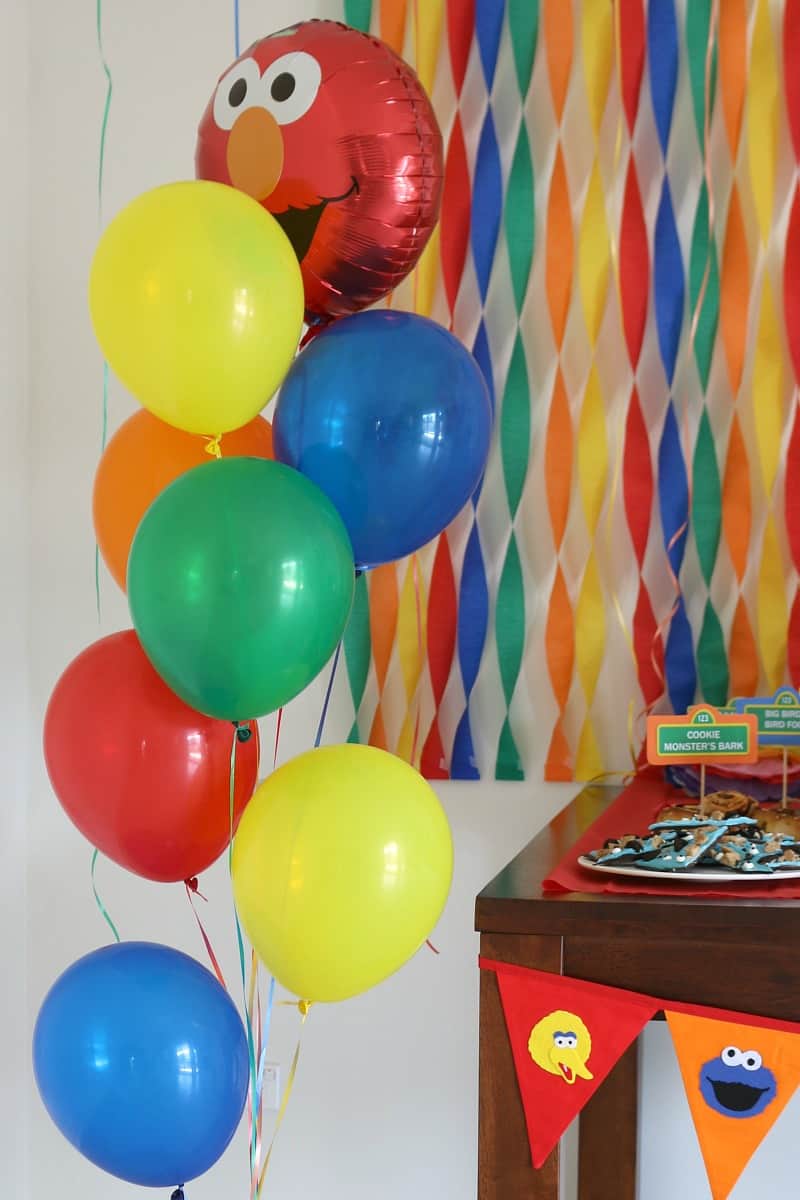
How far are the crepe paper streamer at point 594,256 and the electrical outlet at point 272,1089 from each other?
1220mm

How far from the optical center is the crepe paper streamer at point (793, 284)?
188cm

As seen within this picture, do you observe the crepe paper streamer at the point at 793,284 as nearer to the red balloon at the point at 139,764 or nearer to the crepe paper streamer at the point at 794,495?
the crepe paper streamer at the point at 794,495

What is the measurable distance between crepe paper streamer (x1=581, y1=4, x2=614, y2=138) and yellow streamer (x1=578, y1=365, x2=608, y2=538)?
1.26ft

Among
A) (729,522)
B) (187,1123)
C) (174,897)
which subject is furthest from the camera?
(174,897)

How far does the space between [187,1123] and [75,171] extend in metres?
1.56

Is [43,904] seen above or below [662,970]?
below

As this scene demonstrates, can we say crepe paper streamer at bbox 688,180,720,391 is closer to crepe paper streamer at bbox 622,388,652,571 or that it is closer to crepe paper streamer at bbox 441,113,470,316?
crepe paper streamer at bbox 622,388,652,571

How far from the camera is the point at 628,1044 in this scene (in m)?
1.16

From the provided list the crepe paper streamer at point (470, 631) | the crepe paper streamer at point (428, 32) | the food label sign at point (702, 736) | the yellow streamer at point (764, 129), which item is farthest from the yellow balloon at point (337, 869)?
the crepe paper streamer at point (428, 32)

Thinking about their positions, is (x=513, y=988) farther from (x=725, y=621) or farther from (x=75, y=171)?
(x=75, y=171)

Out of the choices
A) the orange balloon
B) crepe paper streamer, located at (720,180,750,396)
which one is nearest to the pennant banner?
the orange balloon

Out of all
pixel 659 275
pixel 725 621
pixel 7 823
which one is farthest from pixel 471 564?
pixel 7 823

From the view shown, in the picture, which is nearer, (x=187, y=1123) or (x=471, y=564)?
(x=187, y=1123)

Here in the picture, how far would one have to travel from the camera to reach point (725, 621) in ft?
6.31
